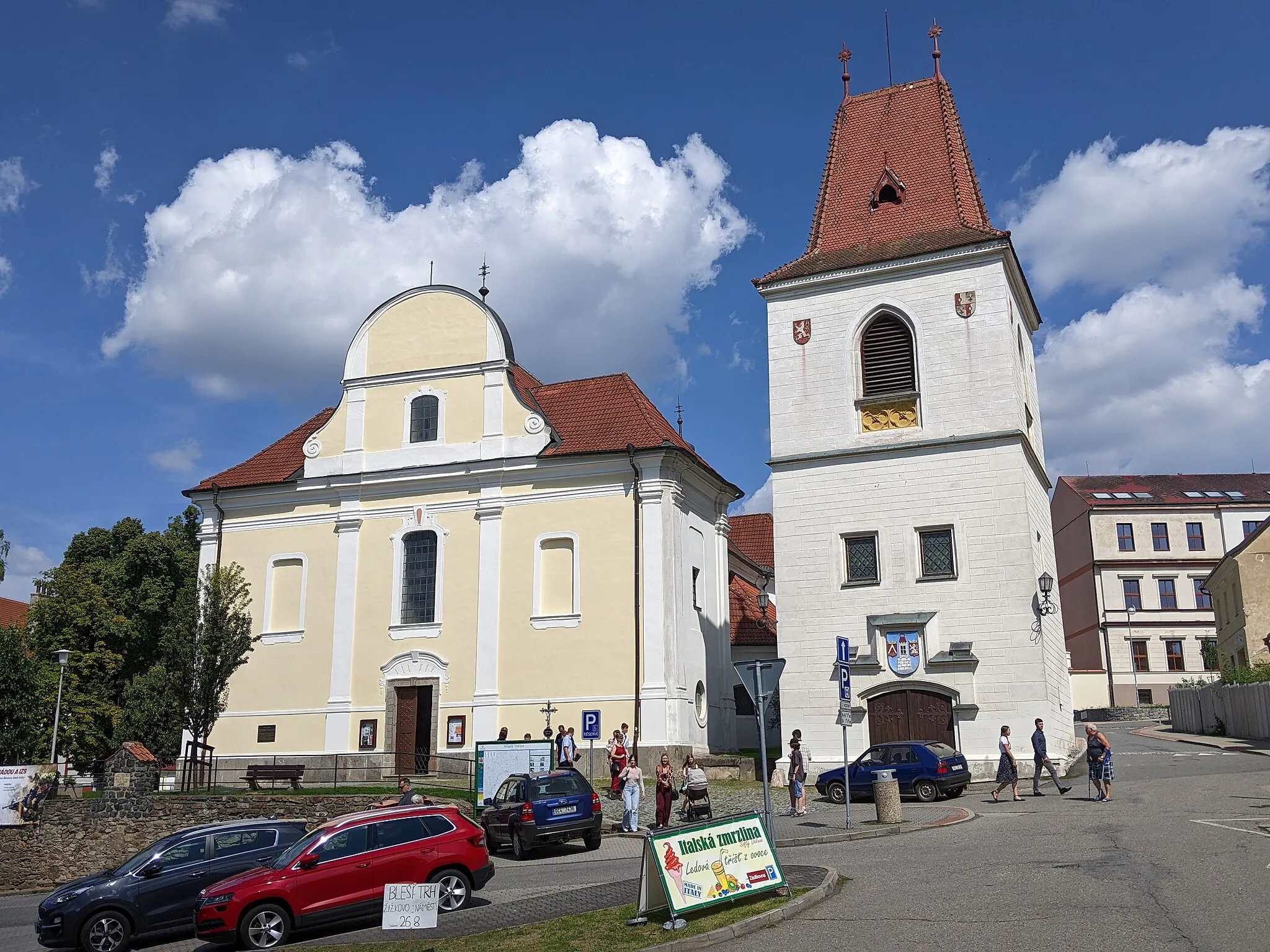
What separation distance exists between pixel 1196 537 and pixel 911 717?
51787 millimetres

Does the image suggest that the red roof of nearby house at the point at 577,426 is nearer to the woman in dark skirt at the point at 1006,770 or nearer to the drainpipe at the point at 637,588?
the drainpipe at the point at 637,588

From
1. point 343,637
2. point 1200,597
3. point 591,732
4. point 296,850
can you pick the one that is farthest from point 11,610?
point 1200,597

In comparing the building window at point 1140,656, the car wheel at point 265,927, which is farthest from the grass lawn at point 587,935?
the building window at point 1140,656

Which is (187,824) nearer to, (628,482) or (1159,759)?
(628,482)

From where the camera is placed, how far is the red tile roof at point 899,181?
3016 centimetres

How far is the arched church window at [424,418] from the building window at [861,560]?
540 inches

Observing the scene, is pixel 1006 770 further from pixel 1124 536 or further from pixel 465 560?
pixel 1124 536

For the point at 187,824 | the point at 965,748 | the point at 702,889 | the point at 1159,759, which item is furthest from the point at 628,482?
the point at 702,889

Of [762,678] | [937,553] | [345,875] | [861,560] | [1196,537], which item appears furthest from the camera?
[1196,537]

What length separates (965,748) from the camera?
26203mm

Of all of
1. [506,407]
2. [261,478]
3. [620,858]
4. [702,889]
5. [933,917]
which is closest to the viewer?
[933,917]

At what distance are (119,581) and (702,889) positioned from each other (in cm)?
4212

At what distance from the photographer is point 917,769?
77.3 feet

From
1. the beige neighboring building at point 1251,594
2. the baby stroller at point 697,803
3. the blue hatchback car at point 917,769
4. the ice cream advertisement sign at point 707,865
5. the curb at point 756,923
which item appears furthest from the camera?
the beige neighboring building at point 1251,594
